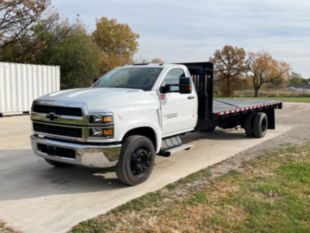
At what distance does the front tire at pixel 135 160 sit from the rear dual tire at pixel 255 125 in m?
5.46

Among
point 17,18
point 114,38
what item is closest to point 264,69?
point 114,38

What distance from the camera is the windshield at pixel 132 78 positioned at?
21.3 ft

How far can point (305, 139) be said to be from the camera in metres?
10.2

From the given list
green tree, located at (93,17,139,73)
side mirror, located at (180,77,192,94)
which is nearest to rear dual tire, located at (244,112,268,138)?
side mirror, located at (180,77,192,94)

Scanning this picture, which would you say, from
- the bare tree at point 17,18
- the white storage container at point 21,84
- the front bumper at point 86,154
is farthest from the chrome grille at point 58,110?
the bare tree at point 17,18

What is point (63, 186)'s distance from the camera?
18.9 ft

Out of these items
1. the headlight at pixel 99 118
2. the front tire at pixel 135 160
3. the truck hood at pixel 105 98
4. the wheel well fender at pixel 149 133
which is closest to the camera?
the headlight at pixel 99 118

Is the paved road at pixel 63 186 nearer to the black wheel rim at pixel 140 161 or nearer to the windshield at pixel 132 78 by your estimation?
the black wheel rim at pixel 140 161

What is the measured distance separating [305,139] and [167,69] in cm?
561

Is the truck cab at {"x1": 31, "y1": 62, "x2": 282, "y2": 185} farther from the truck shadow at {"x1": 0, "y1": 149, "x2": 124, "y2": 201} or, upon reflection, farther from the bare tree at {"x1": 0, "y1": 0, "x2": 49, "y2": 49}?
the bare tree at {"x1": 0, "y1": 0, "x2": 49, "y2": 49}

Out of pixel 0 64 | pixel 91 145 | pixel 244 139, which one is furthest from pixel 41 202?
pixel 0 64

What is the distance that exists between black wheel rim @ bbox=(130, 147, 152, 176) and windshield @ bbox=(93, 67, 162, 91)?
3.90 feet

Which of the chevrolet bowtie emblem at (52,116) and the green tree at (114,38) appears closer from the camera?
the chevrolet bowtie emblem at (52,116)

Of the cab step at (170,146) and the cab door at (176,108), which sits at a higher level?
the cab door at (176,108)
